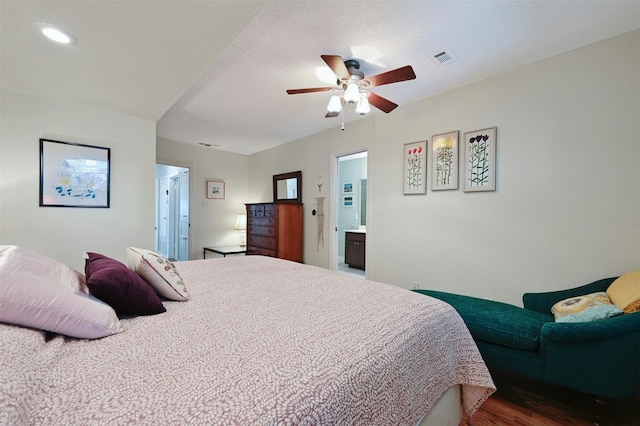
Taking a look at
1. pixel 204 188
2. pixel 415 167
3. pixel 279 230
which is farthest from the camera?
pixel 204 188

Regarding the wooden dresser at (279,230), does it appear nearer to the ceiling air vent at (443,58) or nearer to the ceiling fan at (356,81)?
the ceiling fan at (356,81)

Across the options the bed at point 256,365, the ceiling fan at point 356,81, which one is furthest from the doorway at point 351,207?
the bed at point 256,365

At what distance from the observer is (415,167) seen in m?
3.13

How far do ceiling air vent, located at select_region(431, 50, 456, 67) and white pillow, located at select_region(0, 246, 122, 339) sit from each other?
8.84ft

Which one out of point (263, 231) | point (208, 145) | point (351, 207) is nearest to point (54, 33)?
point (263, 231)

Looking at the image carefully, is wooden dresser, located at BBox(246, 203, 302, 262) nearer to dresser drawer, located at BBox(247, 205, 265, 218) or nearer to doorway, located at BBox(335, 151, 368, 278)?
dresser drawer, located at BBox(247, 205, 265, 218)

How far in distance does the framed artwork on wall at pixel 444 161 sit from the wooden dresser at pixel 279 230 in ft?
7.67

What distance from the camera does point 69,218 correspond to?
2793 millimetres

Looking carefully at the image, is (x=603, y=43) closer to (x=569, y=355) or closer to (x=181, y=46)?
(x=569, y=355)

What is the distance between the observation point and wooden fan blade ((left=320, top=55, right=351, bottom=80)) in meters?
1.88

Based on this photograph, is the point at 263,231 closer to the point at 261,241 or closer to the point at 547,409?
the point at 261,241

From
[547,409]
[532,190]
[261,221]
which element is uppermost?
[532,190]

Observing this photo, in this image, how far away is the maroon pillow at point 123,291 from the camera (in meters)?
1.04

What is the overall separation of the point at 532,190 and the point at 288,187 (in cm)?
356
